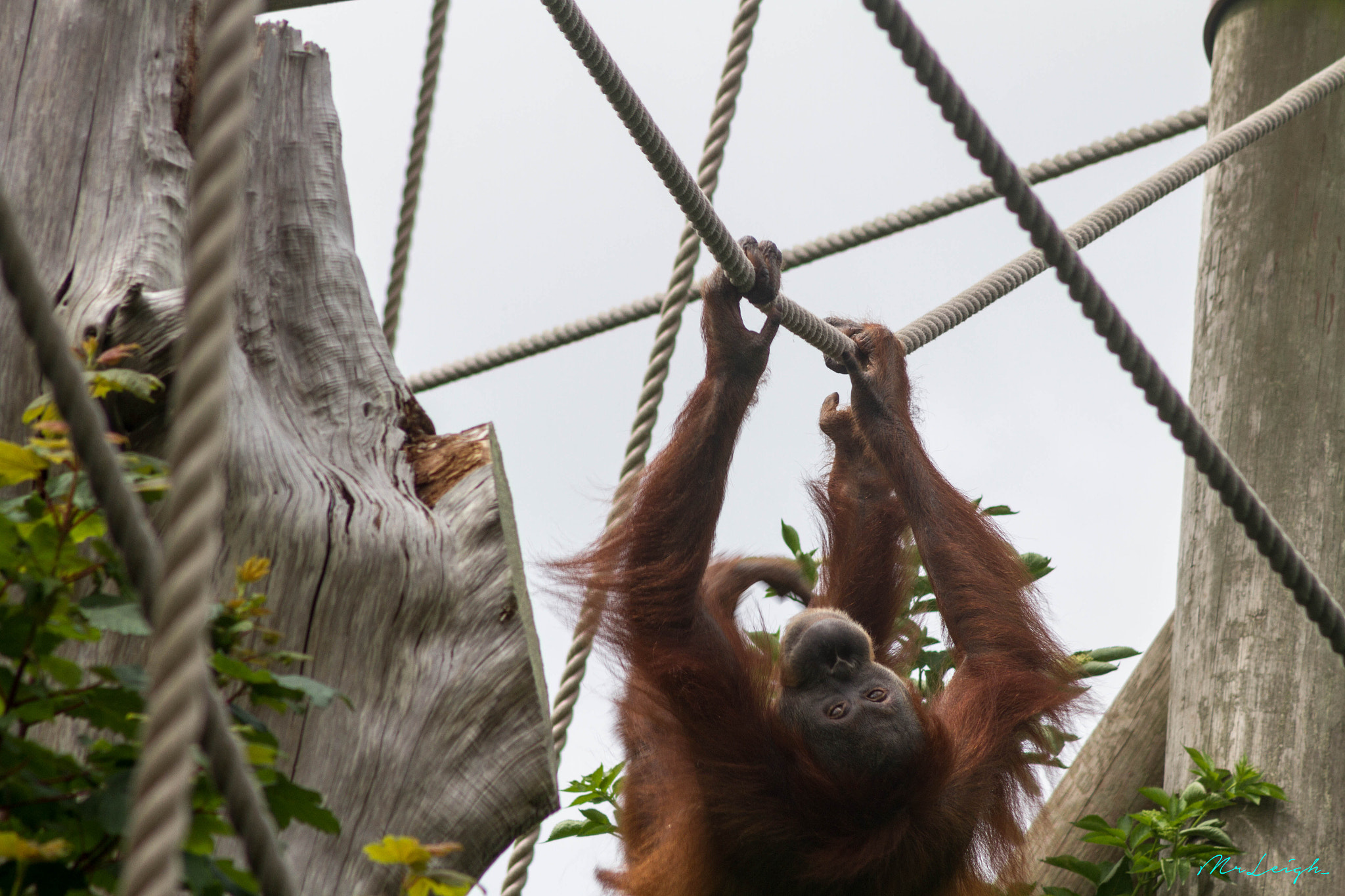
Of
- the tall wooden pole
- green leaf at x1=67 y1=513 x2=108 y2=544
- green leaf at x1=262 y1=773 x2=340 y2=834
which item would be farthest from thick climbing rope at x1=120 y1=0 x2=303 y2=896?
the tall wooden pole

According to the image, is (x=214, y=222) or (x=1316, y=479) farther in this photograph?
(x=1316, y=479)

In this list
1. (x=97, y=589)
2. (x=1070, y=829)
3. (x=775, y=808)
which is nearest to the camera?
(x=97, y=589)

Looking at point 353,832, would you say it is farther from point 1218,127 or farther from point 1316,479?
point 1218,127

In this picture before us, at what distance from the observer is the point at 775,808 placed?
2668 millimetres

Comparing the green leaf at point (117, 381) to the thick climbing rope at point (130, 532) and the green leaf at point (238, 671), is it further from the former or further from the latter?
the thick climbing rope at point (130, 532)

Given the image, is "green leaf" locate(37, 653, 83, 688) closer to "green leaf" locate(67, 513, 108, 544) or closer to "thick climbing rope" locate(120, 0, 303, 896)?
"green leaf" locate(67, 513, 108, 544)

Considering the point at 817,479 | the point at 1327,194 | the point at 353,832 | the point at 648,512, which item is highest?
the point at 1327,194

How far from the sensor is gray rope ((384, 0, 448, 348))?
128 inches

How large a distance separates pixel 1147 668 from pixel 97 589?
114 inches

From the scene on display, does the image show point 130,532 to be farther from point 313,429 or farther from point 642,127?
point 642,127

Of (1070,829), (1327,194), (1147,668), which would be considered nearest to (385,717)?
(1070,829)

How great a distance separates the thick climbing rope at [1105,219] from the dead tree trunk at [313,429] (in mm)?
1295

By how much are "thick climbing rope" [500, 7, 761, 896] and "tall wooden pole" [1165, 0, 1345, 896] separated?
150 cm

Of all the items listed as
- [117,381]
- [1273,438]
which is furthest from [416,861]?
[1273,438]
